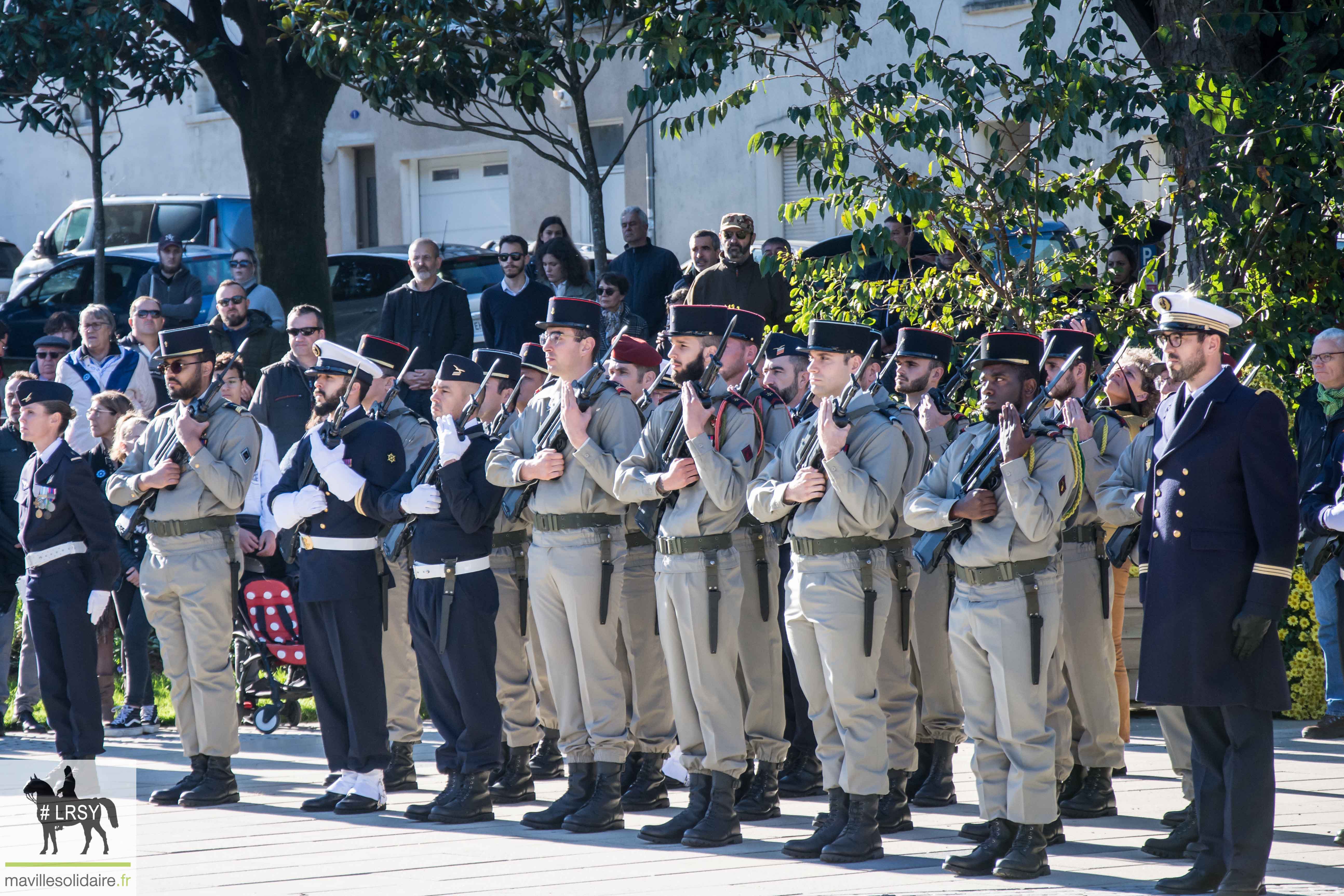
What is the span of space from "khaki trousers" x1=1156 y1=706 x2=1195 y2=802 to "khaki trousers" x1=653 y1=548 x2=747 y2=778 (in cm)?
175

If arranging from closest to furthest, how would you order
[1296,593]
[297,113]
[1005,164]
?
[1005,164] → [1296,593] → [297,113]

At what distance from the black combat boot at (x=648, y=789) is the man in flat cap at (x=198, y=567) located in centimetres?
200

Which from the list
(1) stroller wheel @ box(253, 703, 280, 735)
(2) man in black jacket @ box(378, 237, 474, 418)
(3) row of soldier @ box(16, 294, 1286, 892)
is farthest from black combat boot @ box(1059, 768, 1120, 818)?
(2) man in black jacket @ box(378, 237, 474, 418)

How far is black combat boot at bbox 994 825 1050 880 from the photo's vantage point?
6.22 metres

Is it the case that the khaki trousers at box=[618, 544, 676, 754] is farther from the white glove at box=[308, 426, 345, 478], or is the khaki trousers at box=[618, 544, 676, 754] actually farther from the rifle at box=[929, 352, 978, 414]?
the rifle at box=[929, 352, 978, 414]

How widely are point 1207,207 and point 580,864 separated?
4740 millimetres

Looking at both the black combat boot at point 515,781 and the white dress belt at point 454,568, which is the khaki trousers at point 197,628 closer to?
the white dress belt at point 454,568

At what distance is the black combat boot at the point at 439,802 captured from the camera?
7.65 m

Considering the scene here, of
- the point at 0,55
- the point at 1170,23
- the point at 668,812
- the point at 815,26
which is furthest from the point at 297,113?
the point at 668,812

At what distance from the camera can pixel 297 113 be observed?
15.1 metres

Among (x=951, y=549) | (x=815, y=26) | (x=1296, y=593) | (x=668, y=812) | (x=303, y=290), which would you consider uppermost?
(x=815, y=26)

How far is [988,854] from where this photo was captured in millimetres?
6336

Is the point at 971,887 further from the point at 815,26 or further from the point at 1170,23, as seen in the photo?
the point at 1170,23

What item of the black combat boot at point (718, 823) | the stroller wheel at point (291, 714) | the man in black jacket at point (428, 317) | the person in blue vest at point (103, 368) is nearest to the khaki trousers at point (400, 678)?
the black combat boot at point (718, 823)
